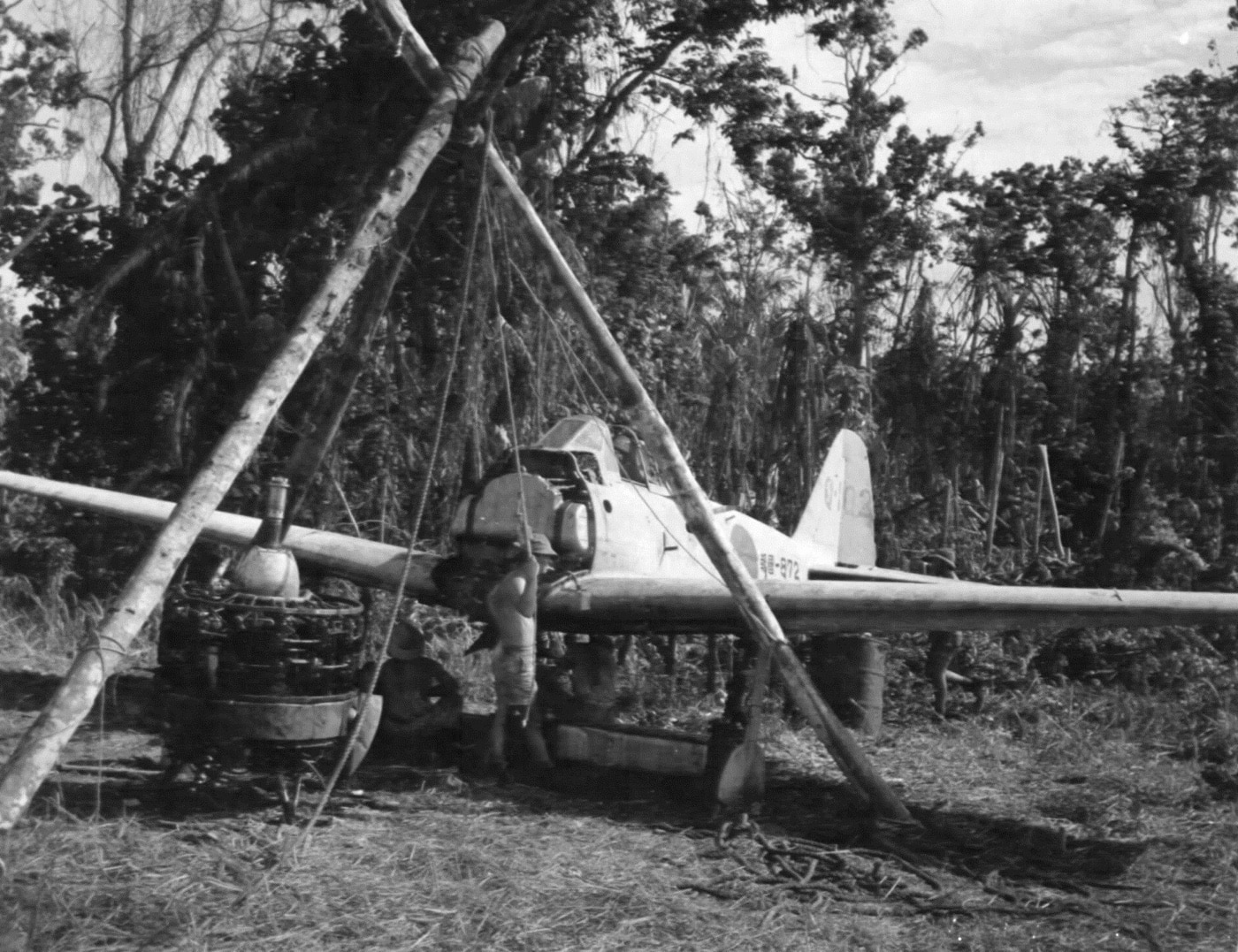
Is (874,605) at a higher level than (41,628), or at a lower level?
higher

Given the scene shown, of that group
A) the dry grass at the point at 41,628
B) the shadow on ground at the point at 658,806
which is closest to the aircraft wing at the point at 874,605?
the shadow on ground at the point at 658,806

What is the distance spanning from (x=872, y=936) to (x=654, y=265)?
1439cm

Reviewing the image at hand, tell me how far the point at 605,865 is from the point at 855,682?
5.13m

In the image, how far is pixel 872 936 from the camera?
5.29 meters

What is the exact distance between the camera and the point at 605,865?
6180 millimetres

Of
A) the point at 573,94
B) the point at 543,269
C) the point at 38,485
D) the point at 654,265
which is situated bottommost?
the point at 38,485

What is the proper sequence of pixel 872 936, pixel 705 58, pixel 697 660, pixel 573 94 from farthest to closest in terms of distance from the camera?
pixel 705 58, pixel 573 94, pixel 697 660, pixel 872 936

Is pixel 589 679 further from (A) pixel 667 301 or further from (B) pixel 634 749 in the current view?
(A) pixel 667 301

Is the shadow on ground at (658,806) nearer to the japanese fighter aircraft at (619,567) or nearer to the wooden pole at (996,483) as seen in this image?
the japanese fighter aircraft at (619,567)

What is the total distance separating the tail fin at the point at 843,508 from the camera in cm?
1385

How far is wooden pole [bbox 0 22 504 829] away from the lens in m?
5.38

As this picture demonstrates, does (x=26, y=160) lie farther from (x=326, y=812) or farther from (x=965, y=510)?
(x=326, y=812)

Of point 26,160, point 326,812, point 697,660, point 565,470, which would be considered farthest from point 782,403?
point 26,160

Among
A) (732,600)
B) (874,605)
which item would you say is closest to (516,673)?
(732,600)
